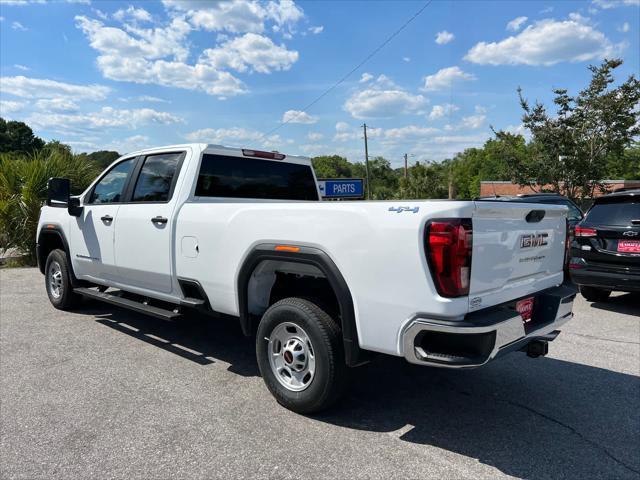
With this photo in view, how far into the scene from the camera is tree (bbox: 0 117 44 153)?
71.1 meters

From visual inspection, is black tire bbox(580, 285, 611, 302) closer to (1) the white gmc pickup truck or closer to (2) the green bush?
(1) the white gmc pickup truck

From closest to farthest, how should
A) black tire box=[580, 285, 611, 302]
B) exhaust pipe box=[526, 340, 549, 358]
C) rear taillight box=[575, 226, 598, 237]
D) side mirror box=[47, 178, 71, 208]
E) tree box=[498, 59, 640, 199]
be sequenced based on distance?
1. exhaust pipe box=[526, 340, 549, 358]
2. side mirror box=[47, 178, 71, 208]
3. rear taillight box=[575, 226, 598, 237]
4. black tire box=[580, 285, 611, 302]
5. tree box=[498, 59, 640, 199]

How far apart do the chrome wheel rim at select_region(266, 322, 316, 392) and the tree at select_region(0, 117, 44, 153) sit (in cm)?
8002

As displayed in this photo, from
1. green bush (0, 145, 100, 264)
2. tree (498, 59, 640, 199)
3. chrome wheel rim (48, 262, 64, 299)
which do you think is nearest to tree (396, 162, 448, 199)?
tree (498, 59, 640, 199)

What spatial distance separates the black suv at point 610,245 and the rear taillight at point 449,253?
16.4ft

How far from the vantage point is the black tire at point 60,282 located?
6.35 m

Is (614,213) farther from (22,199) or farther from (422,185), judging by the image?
(422,185)

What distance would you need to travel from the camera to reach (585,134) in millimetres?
17234

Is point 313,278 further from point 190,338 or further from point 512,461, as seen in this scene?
point 190,338

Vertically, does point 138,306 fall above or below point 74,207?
below

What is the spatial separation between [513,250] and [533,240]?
0.33 meters

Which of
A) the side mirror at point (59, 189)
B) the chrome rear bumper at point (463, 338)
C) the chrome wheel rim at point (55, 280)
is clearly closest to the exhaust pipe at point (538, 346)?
the chrome rear bumper at point (463, 338)

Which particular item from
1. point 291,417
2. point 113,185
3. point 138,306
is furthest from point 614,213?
point 113,185

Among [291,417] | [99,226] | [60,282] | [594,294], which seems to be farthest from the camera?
[594,294]
